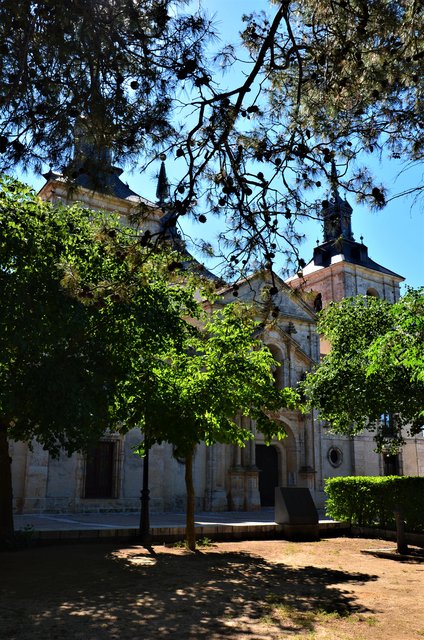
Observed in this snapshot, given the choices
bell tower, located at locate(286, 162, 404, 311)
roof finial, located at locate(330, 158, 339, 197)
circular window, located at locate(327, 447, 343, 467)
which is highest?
bell tower, located at locate(286, 162, 404, 311)

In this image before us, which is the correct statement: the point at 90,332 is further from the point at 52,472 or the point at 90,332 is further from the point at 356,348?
the point at 52,472

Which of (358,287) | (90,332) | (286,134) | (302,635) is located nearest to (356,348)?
(90,332)

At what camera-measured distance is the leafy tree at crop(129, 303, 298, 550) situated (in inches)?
431

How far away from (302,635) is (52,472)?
1652 cm

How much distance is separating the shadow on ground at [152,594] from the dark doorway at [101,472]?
37.2 ft

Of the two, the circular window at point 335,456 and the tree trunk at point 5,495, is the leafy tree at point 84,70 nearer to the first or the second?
the tree trunk at point 5,495

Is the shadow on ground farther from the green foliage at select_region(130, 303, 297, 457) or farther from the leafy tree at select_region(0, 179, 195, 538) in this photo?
the green foliage at select_region(130, 303, 297, 457)

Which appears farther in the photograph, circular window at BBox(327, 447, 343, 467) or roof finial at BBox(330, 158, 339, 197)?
circular window at BBox(327, 447, 343, 467)

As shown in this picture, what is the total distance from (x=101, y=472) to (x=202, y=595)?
51.5ft

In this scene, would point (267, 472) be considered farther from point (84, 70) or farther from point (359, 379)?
point (84, 70)

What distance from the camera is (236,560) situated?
10.4 m

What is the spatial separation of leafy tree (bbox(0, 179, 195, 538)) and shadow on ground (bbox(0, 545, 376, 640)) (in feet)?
6.12

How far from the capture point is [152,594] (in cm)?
728

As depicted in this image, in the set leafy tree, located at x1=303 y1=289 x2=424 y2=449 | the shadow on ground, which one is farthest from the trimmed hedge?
the shadow on ground
